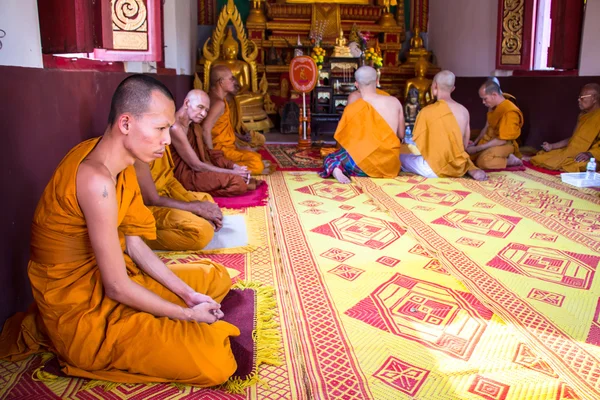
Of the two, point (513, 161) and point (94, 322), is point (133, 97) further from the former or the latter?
point (513, 161)

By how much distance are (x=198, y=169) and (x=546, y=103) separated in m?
4.74

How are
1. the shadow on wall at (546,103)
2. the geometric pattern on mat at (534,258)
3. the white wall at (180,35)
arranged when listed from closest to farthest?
the geometric pattern on mat at (534,258) → the shadow on wall at (546,103) → the white wall at (180,35)

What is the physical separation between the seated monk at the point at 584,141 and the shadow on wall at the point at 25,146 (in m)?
4.75

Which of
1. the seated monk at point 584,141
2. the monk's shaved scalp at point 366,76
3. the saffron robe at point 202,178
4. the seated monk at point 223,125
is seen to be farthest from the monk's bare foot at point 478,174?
the saffron robe at point 202,178

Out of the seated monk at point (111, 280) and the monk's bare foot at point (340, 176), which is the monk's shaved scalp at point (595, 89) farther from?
the seated monk at point (111, 280)

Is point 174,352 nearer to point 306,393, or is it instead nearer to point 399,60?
point 306,393

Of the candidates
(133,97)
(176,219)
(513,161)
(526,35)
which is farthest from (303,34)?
(133,97)

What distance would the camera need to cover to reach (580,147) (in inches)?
221

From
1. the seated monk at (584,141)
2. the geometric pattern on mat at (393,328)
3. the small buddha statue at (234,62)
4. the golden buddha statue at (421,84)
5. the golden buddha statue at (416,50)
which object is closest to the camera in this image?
the geometric pattern on mat at (393,328)

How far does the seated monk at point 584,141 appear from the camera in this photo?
5.49 m

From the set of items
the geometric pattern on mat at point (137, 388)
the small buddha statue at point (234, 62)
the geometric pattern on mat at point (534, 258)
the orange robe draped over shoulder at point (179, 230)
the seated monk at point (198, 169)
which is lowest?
the geometric pattern on mat at point (137, 388)

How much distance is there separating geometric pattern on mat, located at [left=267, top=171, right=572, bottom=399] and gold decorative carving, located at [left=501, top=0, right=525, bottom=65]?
15.4 ft

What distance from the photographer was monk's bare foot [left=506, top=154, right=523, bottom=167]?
19.4ft

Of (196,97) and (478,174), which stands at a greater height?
(196,97)
